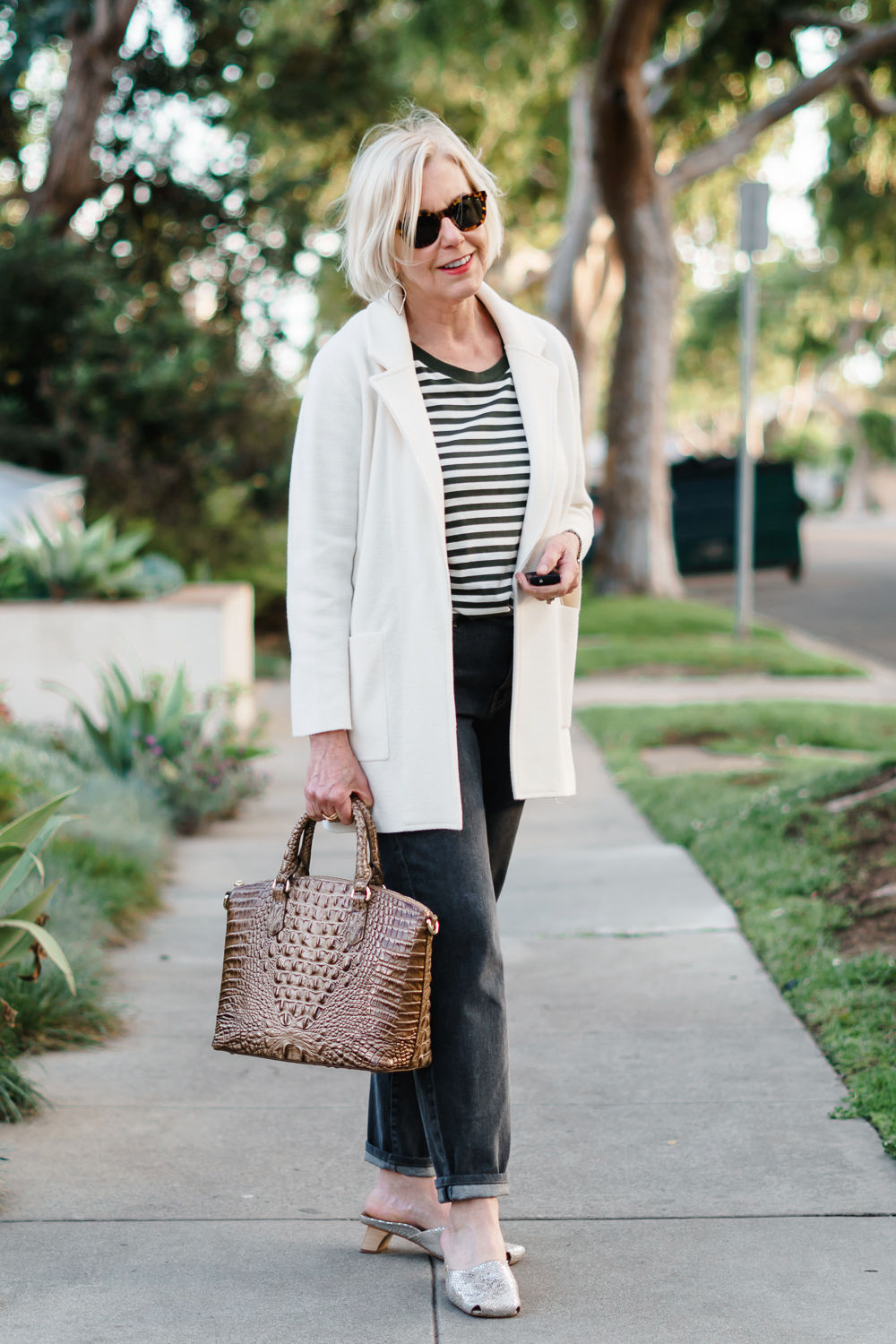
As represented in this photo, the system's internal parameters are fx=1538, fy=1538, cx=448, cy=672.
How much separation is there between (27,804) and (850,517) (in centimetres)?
5734

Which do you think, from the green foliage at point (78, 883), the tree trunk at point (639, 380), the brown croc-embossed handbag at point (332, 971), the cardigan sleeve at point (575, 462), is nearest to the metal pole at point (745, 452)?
the tree trunk at point (639, 380)

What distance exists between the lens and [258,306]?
14445 mm

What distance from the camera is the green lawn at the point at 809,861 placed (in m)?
3.97

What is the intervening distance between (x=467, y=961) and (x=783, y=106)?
50.9 ft

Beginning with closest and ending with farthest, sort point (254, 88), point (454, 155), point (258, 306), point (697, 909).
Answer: point (454, 155)
point (697, 909)
point (258, 306)
point (254, 88)

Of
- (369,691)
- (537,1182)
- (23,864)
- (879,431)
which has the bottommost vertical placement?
(537,1182)

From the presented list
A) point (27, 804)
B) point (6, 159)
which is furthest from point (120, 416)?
point (27, 804)

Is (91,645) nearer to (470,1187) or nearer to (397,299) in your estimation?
(397,299)

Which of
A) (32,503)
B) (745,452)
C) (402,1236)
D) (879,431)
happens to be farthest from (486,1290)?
(879,431)

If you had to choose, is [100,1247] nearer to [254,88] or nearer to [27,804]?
[27,804]

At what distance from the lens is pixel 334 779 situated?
2744mm

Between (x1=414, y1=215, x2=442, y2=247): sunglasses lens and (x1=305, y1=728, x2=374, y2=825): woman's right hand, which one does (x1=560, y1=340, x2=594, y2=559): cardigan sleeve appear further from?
(x1=305, y1=728, x2=374, y2=825): woman's right hand

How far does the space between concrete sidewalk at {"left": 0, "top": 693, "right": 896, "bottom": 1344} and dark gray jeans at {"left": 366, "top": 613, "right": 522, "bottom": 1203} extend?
A: 288 millimetres

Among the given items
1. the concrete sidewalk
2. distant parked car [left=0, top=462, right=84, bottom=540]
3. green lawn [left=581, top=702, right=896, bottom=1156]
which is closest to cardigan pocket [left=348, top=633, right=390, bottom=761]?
the concrete sidewalk
